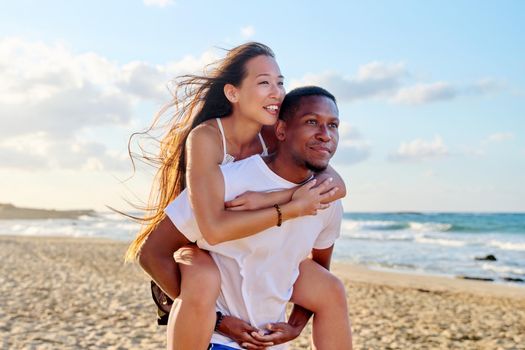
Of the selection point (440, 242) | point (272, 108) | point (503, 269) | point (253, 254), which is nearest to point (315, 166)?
point (272, 108)

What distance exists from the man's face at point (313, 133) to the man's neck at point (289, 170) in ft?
0.12

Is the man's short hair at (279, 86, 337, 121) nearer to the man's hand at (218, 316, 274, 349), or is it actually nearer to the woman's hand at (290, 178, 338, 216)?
the woman's hand at (290, 178, 338, 216)

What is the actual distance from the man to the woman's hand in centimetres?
9

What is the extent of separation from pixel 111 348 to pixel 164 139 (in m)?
4.23

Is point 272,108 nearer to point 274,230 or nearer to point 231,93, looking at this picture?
point 231,93

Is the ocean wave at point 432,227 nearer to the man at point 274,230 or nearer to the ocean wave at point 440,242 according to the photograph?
the ocean wave at point 440,242

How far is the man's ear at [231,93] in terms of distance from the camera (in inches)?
136

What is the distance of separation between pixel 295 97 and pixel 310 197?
50 centimetres

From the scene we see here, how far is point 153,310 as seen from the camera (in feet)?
33.1

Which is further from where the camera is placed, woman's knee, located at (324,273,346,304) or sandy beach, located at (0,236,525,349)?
sandy beach, located at (0,236,525,349)

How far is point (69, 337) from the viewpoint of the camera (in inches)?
307

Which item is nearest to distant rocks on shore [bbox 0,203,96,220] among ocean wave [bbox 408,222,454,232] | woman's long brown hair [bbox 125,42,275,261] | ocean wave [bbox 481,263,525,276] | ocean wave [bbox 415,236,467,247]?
ocean wave [bbox 408,222,454,232]

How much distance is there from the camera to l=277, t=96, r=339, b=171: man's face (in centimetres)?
312

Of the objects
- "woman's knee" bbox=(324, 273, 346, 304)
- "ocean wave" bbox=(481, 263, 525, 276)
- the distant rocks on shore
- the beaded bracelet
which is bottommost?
the distant rocks on shore
